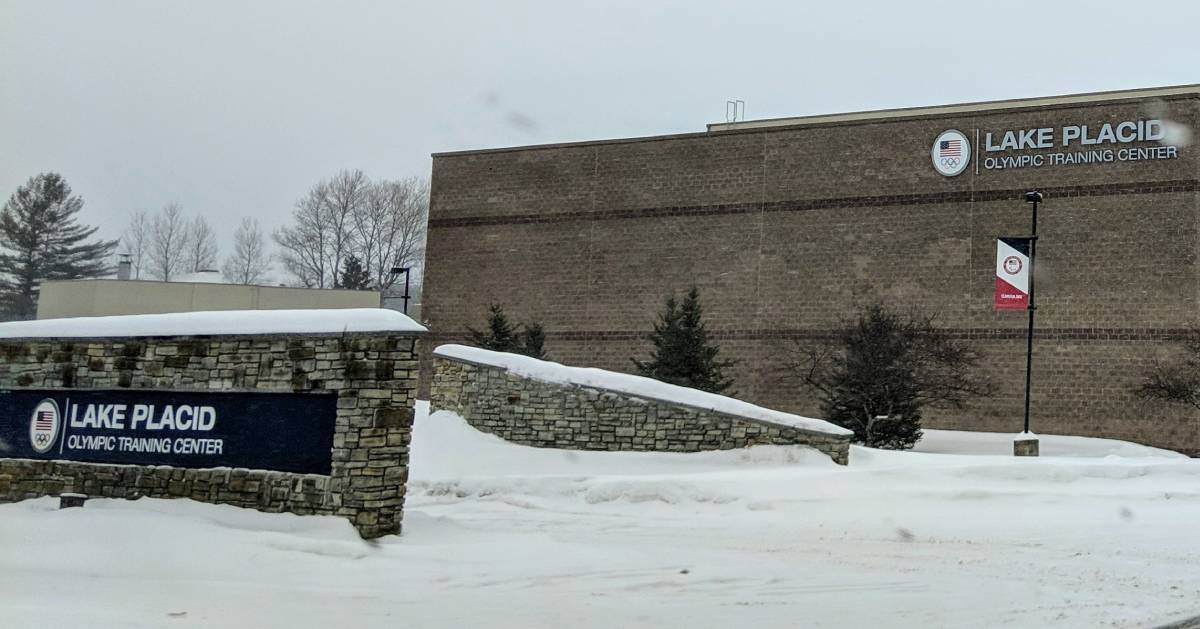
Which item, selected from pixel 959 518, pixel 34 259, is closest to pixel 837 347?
pixel 959 518

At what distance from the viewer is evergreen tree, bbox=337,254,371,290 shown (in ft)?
200

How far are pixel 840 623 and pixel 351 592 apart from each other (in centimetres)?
374

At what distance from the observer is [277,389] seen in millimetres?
11219

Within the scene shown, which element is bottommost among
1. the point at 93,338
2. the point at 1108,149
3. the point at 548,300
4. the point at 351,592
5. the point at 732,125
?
the point at 351,592

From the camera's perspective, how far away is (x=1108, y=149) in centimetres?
2983

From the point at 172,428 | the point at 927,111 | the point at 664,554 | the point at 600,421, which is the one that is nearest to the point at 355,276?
the point at 927,111

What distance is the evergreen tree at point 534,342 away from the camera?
3431 cm

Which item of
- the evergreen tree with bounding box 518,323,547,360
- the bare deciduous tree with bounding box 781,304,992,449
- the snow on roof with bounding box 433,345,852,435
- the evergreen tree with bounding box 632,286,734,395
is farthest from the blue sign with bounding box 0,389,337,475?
the evergreen tree with bounding box 518,323,547,360

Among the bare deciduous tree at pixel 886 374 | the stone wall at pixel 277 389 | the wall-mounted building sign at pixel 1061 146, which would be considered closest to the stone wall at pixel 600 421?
the stone wall at pixel 277 389

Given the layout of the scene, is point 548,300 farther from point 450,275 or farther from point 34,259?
point 34,259

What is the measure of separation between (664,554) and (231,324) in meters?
5.55

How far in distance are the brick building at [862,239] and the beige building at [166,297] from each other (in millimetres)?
9833

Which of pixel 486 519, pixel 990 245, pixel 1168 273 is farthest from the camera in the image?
pixel 990 245

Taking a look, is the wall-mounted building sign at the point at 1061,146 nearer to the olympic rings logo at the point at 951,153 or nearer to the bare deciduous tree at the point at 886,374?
the olympic rings logo at the point at 951,153
